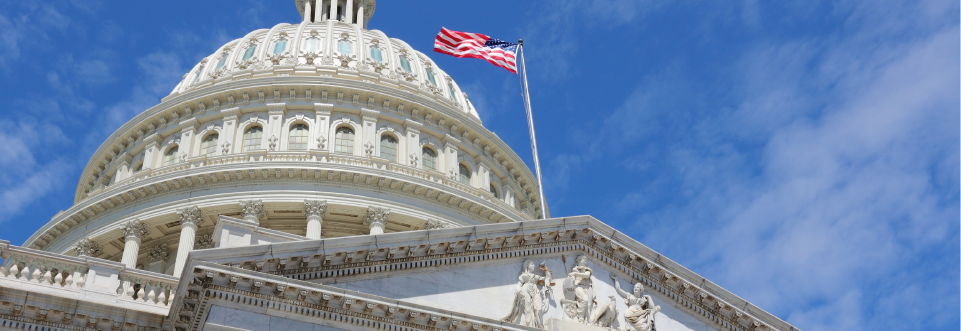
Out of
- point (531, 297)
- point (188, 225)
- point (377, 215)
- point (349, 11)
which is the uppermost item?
point (349, 11)

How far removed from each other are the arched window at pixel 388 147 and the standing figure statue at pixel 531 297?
2593cm

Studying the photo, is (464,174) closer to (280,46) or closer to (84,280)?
(280,46)

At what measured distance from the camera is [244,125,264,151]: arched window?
164 ft

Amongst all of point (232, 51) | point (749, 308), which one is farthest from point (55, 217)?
point (749, 308)

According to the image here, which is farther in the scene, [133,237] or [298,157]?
[298,157]

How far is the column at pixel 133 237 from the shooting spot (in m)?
44.0

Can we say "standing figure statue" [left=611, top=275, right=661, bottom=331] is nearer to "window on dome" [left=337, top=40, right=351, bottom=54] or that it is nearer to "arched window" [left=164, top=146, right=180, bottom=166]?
Answer: "arched window" [left=164, top=146, right=180, bottom=166]

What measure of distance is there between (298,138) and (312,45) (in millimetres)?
8972

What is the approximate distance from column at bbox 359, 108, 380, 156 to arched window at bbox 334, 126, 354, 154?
2.13 ft

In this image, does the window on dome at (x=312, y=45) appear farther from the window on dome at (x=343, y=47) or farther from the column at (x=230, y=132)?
the column at (x=230, y=132)

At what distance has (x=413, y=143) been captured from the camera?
170 feet

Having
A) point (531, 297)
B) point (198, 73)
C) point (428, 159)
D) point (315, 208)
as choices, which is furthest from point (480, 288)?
point (198, 73)

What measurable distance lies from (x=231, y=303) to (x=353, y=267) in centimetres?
298

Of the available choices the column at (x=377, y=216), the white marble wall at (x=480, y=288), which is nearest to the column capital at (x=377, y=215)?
the column at (x=377, y=216)
